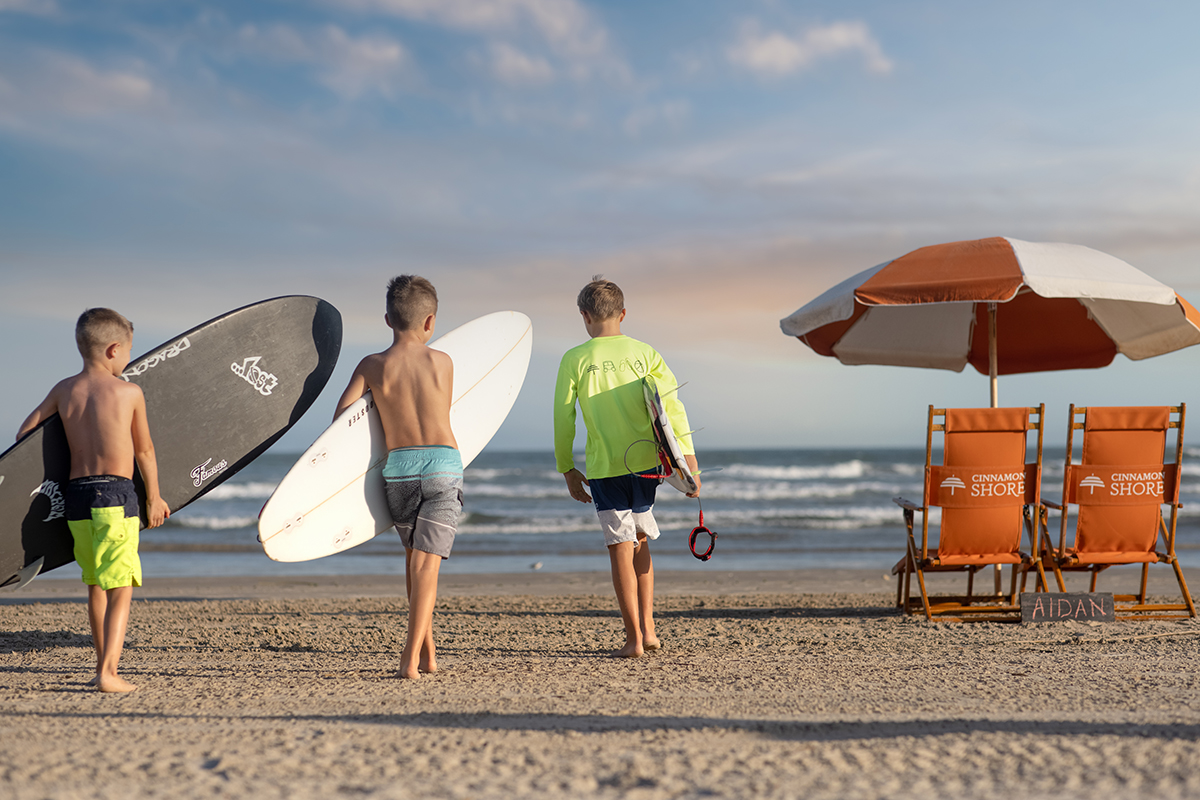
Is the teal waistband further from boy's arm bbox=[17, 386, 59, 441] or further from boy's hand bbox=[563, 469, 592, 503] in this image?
boy's arm bbox=[17, 386, 59, 441]

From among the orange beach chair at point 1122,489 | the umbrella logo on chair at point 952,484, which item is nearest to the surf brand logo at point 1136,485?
the orange beach chair at point 1122,489

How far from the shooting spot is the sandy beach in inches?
80.9

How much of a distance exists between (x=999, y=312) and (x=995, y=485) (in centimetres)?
186

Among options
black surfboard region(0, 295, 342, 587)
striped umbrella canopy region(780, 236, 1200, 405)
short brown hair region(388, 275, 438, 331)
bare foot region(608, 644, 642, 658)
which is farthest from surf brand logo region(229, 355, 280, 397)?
striped umbrella canopy region(780, 236, 1200, 405)

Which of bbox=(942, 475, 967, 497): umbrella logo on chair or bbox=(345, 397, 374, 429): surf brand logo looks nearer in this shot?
bbox=(345, 397, 374, 429): surf brand logo

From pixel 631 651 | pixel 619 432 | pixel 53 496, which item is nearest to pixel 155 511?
pixel 53 496

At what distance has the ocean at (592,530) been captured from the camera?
984 cm

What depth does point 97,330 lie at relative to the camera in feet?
10.6

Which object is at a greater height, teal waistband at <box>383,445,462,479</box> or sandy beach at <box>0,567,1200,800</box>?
teal waistband at <box>383,445,462,479</box>

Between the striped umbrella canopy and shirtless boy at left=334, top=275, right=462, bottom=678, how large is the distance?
7.45 feet

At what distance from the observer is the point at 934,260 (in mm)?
4594

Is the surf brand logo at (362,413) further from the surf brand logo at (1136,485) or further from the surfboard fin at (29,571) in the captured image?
the surf brand logo at (1136,485)

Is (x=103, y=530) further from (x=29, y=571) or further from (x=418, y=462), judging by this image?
(x=418, y=462)

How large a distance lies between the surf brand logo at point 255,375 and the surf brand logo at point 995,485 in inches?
144
